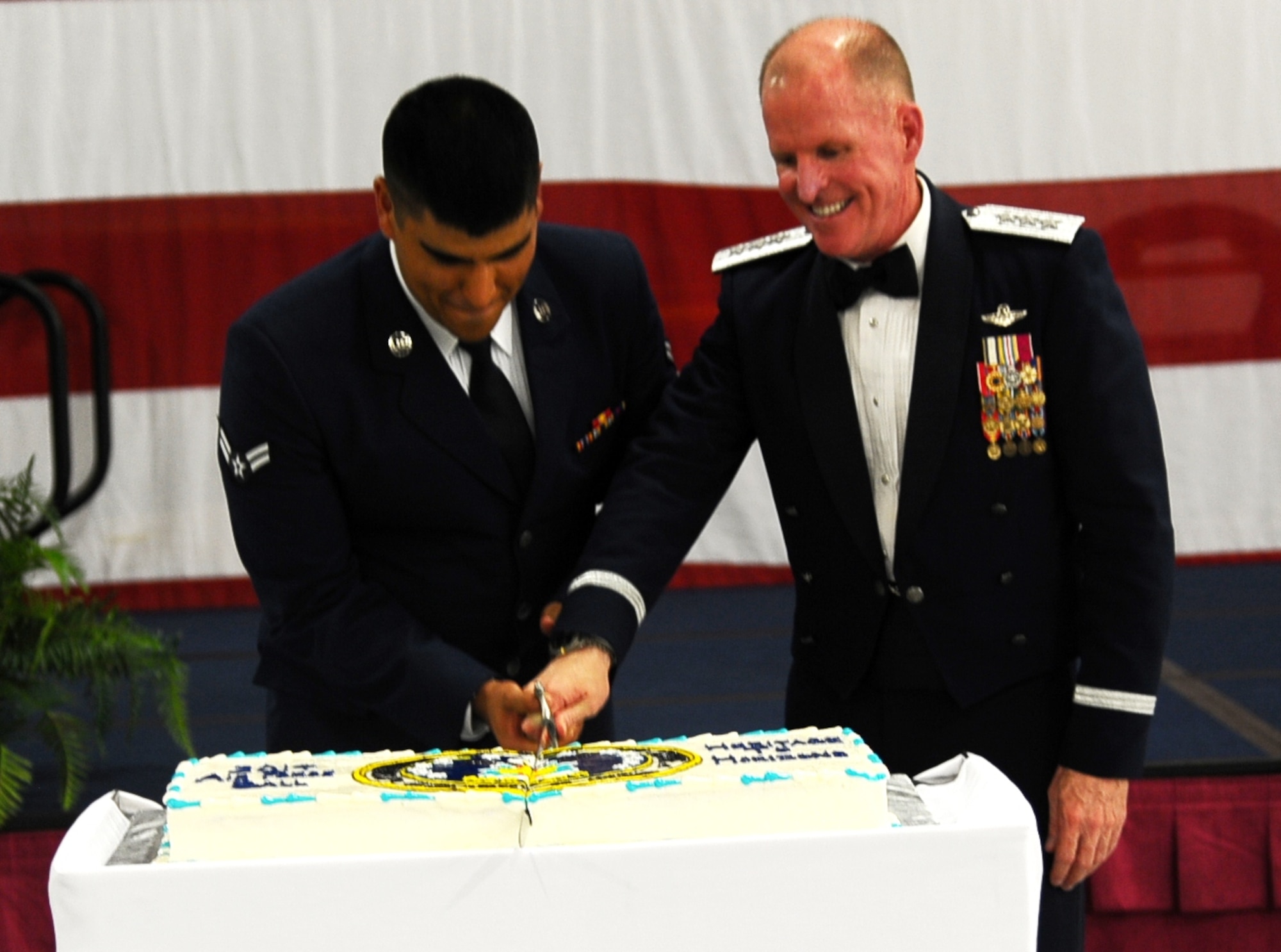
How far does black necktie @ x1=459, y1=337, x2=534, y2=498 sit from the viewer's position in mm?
1406

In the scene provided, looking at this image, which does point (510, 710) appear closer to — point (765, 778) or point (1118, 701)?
point (765, 778)

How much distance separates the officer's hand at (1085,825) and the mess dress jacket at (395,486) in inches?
20.3

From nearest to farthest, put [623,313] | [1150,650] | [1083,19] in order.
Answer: [1150,650], [623,313], [1083,19]

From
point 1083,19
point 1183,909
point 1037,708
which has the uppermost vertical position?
point 1083,19

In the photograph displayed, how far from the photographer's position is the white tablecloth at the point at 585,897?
2.85ft

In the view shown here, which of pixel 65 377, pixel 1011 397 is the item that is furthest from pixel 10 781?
pixel 1011 397

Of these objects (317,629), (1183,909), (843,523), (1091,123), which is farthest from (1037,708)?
(1091,123)

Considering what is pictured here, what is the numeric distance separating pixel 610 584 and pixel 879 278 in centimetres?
37

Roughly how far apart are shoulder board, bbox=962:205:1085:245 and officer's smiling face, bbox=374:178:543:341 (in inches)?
16.3

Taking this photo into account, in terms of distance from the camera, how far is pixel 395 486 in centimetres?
139

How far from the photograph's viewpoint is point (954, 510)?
1.36m

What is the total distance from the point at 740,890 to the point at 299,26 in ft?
8.01

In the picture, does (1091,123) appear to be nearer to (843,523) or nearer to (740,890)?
(843,523)

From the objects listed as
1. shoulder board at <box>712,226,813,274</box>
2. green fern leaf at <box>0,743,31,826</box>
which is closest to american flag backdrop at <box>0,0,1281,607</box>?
green fern leaf at <box>0,743,31,826</box>
